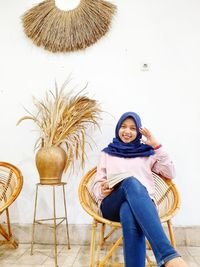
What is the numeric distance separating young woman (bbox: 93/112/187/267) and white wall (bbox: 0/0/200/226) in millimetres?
418

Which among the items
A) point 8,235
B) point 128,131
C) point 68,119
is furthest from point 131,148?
point 8,235

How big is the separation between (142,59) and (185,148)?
0.85 metres

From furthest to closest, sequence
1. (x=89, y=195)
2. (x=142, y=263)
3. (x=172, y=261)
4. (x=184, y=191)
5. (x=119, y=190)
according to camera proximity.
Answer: (x=184, y=191) → (x=89, y=195) → (x=119, y=190) → (x=142, y=263) → (x=172, y=261)

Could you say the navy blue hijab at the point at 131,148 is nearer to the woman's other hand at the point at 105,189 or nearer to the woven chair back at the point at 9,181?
the woman's other hand at the point at 105,189

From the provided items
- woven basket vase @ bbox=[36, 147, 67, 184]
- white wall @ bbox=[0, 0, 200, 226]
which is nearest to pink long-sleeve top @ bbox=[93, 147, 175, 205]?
woven basket vase @ bbox=[36, 147, 67, 184]

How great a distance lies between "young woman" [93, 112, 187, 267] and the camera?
135 centimetres

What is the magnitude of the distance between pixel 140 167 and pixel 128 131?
27 cm

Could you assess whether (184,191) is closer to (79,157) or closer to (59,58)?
(79,157)

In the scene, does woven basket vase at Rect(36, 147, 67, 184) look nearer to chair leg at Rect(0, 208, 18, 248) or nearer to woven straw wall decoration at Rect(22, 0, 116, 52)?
chair leg at Rect(0, 208, 18, 248)

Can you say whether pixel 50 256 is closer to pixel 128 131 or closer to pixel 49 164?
pixel 49 164

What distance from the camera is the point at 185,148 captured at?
231 cm

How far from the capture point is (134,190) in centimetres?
153

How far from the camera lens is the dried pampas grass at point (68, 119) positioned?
6.93 feet

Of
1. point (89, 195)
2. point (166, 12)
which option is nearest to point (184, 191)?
point (89, 195)
